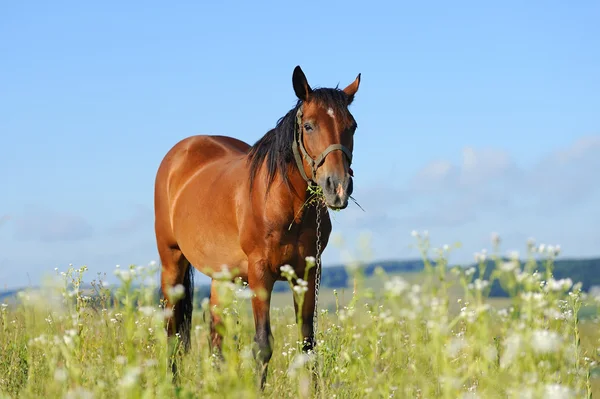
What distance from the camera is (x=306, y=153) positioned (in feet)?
20.6

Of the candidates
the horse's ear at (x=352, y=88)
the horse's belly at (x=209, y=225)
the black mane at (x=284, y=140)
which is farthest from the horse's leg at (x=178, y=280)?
the horse's ear at (x=352, y=88)

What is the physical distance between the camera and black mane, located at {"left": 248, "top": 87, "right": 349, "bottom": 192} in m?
6.25

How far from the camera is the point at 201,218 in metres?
8.07

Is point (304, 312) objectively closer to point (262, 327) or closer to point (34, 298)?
point (262, 327)

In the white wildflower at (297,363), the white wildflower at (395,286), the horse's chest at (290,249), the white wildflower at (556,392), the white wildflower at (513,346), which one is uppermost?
the horse's chest at (290,249)

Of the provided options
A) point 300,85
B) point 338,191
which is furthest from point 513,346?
point 300,85

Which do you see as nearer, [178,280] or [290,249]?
[290,249]

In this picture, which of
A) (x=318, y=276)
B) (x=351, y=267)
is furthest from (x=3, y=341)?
(x=351, y=267)

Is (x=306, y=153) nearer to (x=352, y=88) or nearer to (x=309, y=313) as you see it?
(x=352, y=88)

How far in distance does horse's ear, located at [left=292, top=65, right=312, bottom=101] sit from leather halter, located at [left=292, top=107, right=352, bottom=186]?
0.13 metres

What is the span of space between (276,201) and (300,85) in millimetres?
1095

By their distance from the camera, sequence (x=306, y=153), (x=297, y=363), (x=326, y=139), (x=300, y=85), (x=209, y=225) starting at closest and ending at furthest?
(x=297, y=363) < (x=326, y=139) < (x=306, y=153) < (x=300, y=85) < (x=209, y=225)

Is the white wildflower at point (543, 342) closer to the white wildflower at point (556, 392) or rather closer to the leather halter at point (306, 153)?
the white wildflower at point (556, 392)

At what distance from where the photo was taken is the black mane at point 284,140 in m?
6.25
